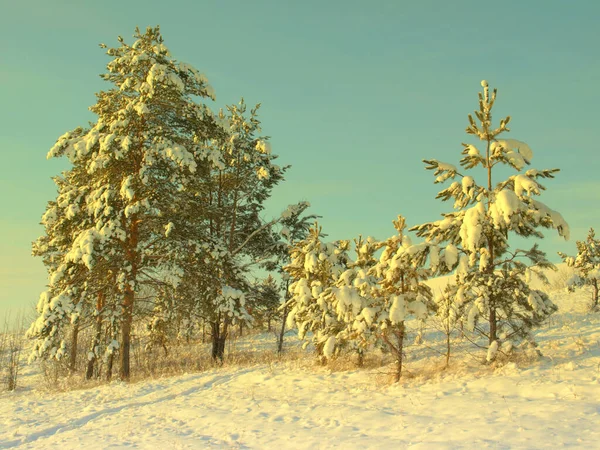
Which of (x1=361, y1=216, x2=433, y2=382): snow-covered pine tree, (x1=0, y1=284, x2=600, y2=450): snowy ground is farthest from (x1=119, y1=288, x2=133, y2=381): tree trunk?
(x1=361, y1=216, x2=433, y2=382): snow-covered pine tree

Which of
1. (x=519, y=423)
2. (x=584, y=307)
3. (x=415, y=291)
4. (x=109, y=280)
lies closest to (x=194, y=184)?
(x=109, y=280)

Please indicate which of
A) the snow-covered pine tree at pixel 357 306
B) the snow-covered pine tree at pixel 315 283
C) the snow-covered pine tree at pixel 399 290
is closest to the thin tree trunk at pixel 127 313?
the snow-covered pine tree at pixel 315 283

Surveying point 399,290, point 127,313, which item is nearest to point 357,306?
point 399,290

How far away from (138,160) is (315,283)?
843 cm

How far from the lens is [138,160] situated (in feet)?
59.0

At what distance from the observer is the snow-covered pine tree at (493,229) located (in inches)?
399

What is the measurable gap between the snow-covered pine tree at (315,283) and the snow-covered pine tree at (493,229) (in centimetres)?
383

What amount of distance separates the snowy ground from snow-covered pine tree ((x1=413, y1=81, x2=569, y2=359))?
4.35 feet

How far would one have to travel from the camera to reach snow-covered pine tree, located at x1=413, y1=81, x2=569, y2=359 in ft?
33.3

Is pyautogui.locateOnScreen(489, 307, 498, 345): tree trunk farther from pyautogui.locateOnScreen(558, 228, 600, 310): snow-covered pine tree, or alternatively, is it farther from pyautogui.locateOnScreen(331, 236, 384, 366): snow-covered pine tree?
pyautogui.locateOnScreen(558, 228, 600, 310): snow-covered pine tree

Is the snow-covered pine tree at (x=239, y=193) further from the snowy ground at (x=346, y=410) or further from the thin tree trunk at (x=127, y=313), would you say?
the snowy ground at (x=346, y=410)

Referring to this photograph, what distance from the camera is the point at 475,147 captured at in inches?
448

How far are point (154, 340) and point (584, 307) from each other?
24.9 metres

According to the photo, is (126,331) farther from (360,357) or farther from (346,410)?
(346,410)
